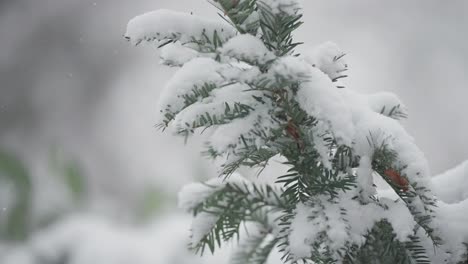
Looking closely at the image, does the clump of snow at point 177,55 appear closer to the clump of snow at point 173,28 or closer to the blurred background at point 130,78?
the clump of snow at point 173,28

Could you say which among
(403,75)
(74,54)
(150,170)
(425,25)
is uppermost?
(74,54)

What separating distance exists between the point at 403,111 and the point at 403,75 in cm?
234

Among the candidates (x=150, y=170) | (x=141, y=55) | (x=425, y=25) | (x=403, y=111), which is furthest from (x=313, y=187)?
(x=425, y=25)

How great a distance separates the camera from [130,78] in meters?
2.48

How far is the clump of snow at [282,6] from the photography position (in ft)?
0.85

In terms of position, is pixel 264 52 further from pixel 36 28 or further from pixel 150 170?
pixel 36 28

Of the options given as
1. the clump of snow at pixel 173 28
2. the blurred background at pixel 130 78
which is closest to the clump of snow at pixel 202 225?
the clump of snow at pixel 173 28

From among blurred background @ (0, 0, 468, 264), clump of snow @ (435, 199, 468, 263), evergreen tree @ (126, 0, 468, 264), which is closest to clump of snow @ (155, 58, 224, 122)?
evergreen tree @ (126, 0, 468, 264)

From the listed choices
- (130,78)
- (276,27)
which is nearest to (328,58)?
(276,27)

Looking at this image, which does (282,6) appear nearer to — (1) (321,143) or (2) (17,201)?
(1) (321,143)

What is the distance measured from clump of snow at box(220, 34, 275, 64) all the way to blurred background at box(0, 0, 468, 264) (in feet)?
4.22

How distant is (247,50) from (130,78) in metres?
2.31

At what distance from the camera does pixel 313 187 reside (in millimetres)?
274

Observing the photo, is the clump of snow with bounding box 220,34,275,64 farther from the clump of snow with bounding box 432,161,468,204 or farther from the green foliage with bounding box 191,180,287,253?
the clump of snow with bounding box 432,161,468,204
